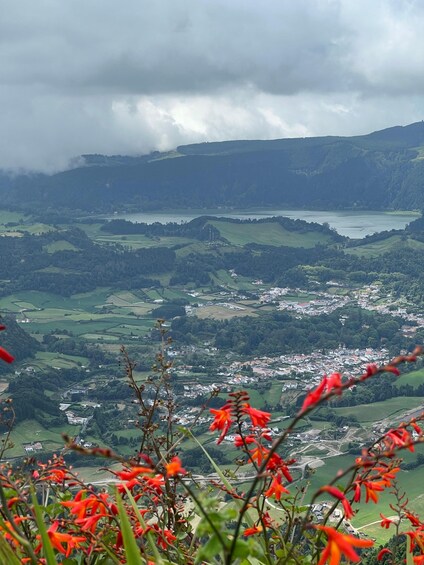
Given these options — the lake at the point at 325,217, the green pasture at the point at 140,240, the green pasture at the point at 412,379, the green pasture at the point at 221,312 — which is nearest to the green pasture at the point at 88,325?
the green pasture at the point at 221,312

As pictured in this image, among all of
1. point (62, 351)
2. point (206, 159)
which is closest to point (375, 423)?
point (62, 351)

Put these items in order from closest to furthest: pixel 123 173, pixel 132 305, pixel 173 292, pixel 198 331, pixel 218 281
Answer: pixel 198 331 → pixel 132 305 → pixel 173 292 → pixel 218 281 → pixel 123 173

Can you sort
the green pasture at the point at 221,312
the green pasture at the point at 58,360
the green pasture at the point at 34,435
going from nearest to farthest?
1. the green pasture at the point at 34,435
2. the green pasture at the point at 58,360
3. the green pasture at the point at 221,312

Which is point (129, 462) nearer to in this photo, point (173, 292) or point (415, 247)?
point (173, 292)

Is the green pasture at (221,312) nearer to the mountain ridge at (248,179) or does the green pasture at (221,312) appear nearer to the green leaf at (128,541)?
the green leaf at (128,541)

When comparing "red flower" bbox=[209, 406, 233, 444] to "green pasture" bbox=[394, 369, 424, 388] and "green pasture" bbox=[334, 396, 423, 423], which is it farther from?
"green pasture" bbox=[394, 369, 424, 388]

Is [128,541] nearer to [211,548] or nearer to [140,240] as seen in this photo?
[211,548]

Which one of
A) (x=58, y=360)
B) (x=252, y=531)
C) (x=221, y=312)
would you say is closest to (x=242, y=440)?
(x=252, y=531)
